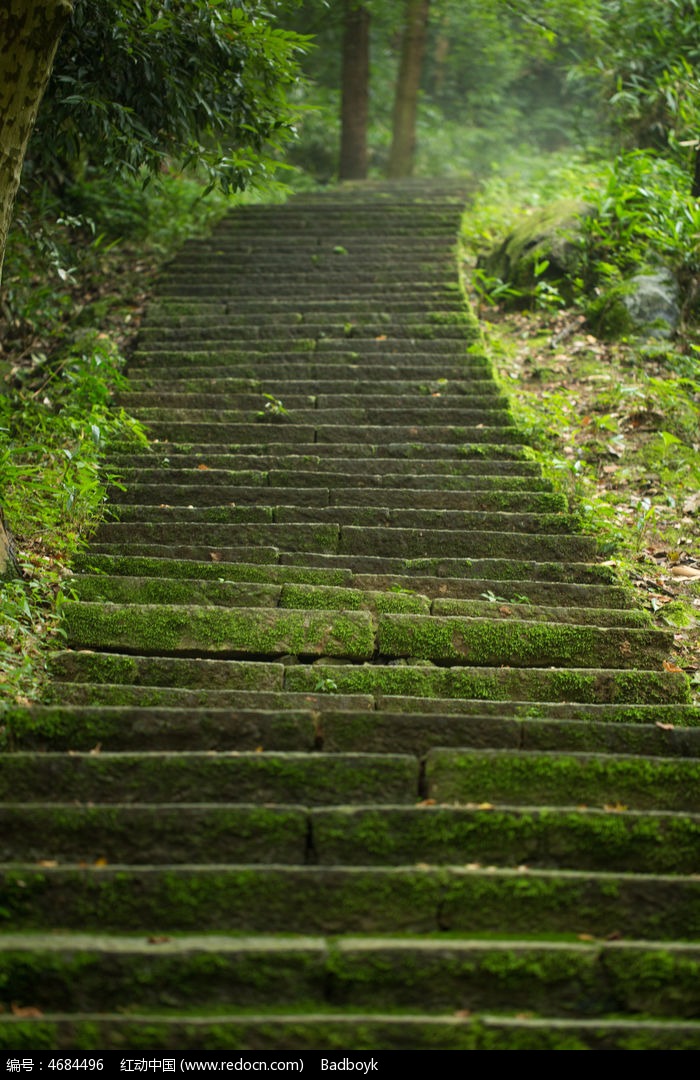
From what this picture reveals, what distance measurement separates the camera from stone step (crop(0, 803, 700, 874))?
3.11 m

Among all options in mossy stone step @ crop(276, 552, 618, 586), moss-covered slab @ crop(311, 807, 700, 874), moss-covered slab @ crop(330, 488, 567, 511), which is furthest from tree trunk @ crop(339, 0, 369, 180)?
moss-covered slab @ crop(311, 807, 700, 874)

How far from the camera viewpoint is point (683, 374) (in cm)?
752

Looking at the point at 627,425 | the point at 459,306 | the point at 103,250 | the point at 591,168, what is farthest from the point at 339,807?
the point at 591,168

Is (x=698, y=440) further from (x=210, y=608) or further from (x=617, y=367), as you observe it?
(x=210, y=608)

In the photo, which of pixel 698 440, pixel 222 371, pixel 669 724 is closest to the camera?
pixel 669 724

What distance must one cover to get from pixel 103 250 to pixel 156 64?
3.51 m

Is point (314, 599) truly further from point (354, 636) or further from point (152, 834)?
point (152, 834)

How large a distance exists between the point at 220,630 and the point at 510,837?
5.85 feet

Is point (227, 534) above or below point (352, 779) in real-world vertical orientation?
below

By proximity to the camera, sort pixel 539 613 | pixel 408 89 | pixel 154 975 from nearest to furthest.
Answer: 1. pixel 154 975
2. pixel 539 613
3. pixel 408 89

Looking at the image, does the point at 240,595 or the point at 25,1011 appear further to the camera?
the point at 240,595

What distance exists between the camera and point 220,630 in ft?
14.4

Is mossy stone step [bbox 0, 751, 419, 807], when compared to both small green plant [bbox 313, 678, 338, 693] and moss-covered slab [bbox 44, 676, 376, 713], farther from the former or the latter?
small green plant [bbox 313, 678, 338, 693]

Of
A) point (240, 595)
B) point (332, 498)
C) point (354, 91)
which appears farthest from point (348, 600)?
point (354, 91)
